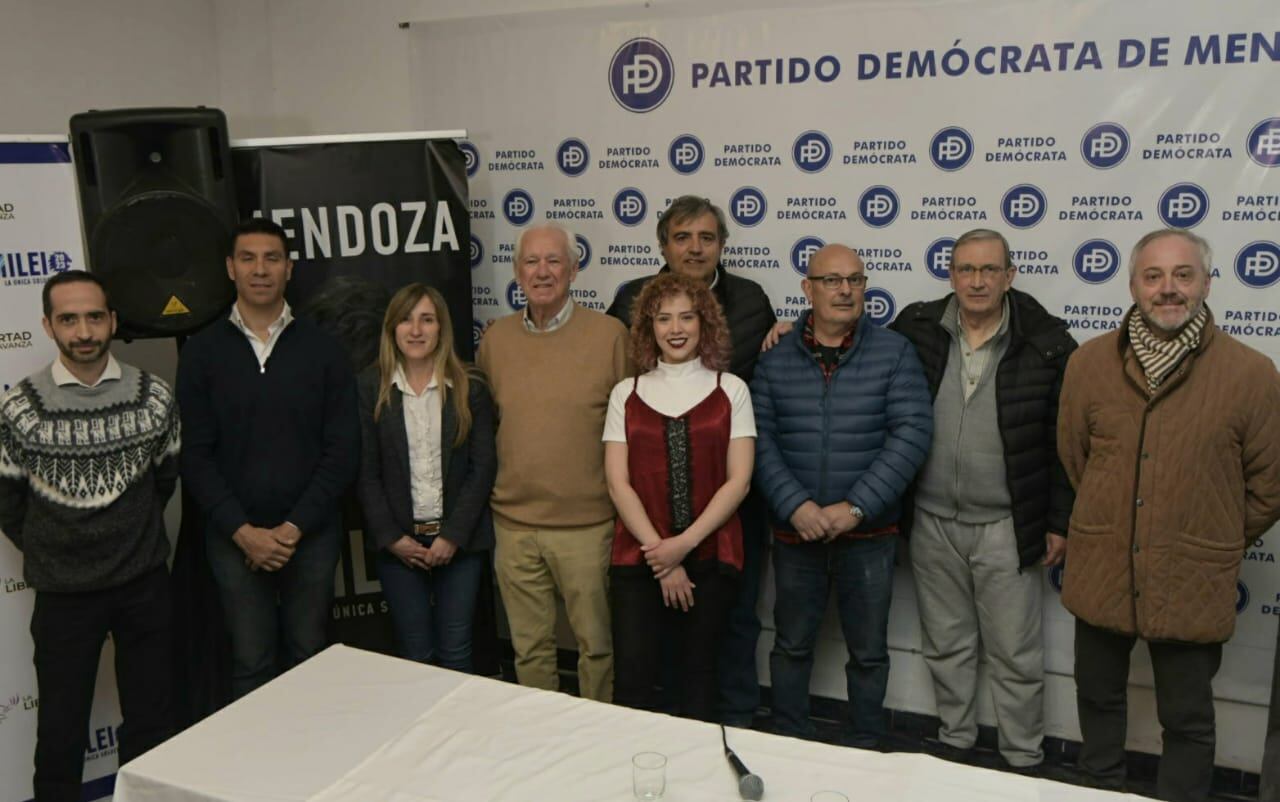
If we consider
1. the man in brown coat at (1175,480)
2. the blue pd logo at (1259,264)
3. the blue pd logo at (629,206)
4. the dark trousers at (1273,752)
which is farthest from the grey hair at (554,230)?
the dark trousers at (1273,752)

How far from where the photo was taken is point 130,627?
105 inches

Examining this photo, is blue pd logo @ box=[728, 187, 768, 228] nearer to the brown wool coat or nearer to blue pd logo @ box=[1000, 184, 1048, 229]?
blue pd logo @ box=[1000, 184, 1048, 229]

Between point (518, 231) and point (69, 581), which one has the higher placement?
point (518, 231)

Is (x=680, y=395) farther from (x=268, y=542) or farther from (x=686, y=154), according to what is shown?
(x=268, y=542)

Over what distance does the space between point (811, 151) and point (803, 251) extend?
0.34m

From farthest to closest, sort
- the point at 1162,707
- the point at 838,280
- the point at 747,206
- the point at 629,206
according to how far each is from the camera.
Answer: the point at 629,206 → the point at 747,206 → the point at 838,280 → the point at 1162,707

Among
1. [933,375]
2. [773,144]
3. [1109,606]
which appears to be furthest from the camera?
[773,144]

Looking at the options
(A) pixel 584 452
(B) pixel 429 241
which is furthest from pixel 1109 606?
(B) pixel 429 241

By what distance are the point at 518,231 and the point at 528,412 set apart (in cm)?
116

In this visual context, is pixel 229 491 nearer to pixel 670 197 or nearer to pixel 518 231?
pixel 518 231

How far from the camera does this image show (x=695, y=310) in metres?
2.73

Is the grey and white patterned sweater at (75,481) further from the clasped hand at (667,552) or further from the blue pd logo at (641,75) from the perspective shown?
the blue pd logo at (641,75)

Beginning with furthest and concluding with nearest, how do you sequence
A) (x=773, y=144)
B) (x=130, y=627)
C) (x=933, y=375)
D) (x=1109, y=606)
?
(x=773, y=144), (x=933, y=375), (x=130, y=627), (x=1109, y=606)

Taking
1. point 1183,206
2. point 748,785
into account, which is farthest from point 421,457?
point 1183,206
